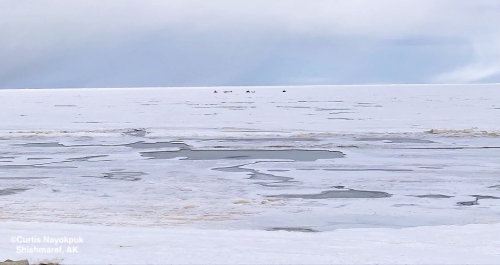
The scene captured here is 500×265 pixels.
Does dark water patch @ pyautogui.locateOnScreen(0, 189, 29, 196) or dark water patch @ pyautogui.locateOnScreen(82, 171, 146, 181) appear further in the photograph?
dark water patch @ pyautogui.locateOnScreen(82, 171, 146, 181)

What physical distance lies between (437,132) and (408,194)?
11.6 m

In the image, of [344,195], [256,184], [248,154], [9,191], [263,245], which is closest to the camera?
[263,245]

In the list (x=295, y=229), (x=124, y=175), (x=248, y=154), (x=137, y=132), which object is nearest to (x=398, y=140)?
(x=248, y=154)

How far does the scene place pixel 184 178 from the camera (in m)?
11.2

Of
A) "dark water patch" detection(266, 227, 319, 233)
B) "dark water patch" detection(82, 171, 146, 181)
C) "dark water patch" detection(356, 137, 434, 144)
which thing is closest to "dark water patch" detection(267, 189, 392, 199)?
"dark water patch" detection(266, 227, 319, 233)

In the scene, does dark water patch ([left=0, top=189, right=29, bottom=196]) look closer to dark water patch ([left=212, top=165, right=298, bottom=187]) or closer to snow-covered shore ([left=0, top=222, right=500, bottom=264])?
snow-covered shore ([left=0, top=222, right=500, bottom=264])

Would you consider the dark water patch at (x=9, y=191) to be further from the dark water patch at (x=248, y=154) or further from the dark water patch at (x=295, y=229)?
the dark water patch at (x=248, y=154)

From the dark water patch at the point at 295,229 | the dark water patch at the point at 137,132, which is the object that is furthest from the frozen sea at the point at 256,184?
the dark water patch at the point at 137,132

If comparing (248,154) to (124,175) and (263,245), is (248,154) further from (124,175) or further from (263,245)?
(263,245)

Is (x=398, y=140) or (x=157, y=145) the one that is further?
(x=398, y=140)

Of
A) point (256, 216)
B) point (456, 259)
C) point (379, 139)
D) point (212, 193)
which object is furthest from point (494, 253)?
point (379, 139)

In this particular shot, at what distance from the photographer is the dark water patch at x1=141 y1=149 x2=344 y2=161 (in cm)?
1440

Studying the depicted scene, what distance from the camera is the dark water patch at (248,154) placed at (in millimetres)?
14398

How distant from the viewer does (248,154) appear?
15.0 meters
